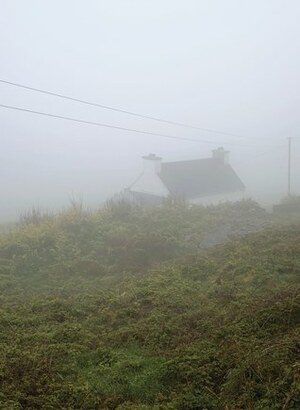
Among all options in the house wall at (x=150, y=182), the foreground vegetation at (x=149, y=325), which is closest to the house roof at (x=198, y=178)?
the house wall at (x=150, y=182)

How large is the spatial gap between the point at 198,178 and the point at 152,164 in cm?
493

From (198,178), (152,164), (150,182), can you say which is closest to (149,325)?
(150,182)

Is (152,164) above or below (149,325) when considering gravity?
above

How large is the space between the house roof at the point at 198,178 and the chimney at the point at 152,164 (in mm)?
461

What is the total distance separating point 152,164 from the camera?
33.8 metres

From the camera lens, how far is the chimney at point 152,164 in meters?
33.7

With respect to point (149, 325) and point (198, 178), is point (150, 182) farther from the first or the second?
point (149, 325)

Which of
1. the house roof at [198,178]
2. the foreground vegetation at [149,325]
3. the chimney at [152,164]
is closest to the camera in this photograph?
the foreground vegetation at [149,325]

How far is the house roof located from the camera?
33.5m

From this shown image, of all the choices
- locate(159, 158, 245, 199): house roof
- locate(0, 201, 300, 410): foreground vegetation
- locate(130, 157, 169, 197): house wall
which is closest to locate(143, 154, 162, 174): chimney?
locate(130, 157, 169, 197): house wall

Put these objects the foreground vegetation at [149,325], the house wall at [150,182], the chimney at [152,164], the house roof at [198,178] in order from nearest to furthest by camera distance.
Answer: the foreground vegetation at [149,325]
the house wall at [150,182]
the house roof at [198,178]
the chimney at [152,164]

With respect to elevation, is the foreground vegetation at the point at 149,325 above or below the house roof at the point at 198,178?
below

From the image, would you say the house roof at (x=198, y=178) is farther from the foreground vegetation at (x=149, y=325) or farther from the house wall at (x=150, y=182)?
the foreground vegetation at (x=149, y=325)

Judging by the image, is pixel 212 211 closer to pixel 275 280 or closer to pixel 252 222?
pixel 252 222
